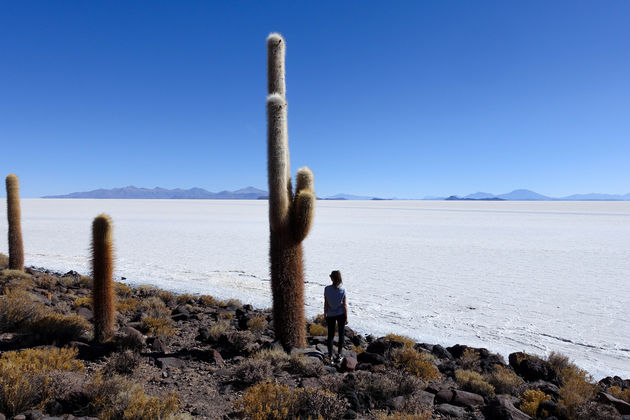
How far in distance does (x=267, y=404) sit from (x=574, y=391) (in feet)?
12.9

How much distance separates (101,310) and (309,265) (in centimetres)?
1092

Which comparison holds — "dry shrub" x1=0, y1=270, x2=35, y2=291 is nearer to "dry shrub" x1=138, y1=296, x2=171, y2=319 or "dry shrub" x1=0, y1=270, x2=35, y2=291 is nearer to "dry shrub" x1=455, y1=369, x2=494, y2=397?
"dry shrub" x1=138, y1=296, x2=171, y2=319

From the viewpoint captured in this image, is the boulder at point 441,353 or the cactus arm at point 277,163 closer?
the cactus arm at point 277,163

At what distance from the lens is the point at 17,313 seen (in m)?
6.95

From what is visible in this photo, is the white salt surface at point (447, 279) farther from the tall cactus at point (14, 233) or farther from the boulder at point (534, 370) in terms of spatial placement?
the tall cactus at point (14, 233)

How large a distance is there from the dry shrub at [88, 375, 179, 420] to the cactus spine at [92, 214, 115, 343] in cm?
256

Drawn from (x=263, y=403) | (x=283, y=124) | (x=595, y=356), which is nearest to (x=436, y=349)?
(x=595, y=356)

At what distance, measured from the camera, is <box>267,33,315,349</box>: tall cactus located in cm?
672

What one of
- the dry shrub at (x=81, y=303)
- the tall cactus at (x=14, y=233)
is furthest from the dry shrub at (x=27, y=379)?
the tall cactus at (x=14, y=233)

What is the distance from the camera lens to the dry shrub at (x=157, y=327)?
7.35 m

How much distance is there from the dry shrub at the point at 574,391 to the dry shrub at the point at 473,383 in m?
0.88

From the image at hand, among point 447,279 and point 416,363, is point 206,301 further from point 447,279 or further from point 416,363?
point 447,279

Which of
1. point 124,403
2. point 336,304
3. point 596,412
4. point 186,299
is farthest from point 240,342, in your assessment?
point 596,412

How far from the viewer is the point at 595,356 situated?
758cm
